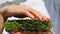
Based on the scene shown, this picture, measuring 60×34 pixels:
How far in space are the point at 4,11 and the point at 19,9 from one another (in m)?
0.09

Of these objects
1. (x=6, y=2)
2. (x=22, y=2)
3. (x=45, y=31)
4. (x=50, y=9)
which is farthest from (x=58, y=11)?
(x=45, y=31)

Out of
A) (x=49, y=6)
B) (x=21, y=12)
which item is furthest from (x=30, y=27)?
(x=49, y=6)

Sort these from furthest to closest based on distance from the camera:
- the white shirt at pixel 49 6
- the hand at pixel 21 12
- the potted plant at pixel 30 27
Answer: the white shirt at pixel 49 6
the hand at pixel 21 12
the potted plant at pixel 30 27

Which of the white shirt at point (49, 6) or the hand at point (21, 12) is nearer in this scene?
the hand at point (21, 12)

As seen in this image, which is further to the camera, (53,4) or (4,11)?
(53,4)

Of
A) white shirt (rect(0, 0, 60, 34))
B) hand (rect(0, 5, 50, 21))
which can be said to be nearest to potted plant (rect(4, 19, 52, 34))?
hand (rect(0, 5, 50, 21))

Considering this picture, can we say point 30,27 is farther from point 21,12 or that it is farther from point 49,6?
point 49,6

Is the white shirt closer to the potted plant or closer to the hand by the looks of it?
the hand

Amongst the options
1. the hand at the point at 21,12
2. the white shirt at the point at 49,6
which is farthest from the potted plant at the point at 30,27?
the white shirt at the point at 49,6

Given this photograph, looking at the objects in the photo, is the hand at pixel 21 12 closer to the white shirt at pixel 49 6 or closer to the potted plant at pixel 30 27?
the potted plant at pixel 30 27

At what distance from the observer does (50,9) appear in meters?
1.09

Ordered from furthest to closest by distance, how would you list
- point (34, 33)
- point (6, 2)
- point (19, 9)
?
1. point (6, 2)
2. point (19, 9)
3. point (34, 33)

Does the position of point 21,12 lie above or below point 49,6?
Answer: below

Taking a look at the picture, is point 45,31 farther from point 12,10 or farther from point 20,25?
point 12,10
